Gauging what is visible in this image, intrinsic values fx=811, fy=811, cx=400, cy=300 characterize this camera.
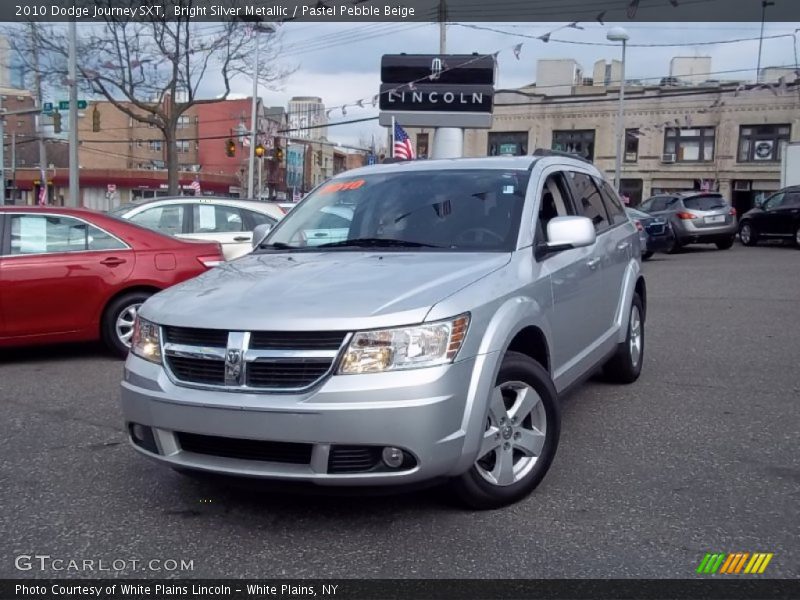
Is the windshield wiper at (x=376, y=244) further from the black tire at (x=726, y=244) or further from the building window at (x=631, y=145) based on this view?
the building window at (x=631, y=145)

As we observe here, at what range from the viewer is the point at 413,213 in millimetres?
4719

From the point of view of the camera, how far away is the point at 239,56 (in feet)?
92.4

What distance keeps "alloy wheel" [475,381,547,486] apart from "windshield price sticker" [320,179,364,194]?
1.91 m

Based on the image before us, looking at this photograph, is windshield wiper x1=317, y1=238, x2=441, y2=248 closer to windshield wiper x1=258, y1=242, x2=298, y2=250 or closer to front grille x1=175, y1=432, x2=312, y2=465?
windshield wiper x1=258, y1=242, x2=298, y2=250

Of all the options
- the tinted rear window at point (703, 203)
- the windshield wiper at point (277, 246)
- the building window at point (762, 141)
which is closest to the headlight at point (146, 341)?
the windshield wiper at point (277, 246)

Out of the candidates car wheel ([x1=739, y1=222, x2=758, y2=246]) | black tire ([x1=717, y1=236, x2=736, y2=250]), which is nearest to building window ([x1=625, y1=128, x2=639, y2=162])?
car wheel ([x1=739, y1=222, x2=758, y2=246])

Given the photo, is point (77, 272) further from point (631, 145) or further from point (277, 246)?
point (631, 145)

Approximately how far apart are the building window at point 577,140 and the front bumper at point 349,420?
41401 mm

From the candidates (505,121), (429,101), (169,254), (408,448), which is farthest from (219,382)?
(505,121)

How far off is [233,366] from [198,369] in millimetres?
223

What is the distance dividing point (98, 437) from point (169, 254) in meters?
3.02

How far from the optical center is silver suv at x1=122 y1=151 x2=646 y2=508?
3.30 m

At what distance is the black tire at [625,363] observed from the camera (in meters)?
6.11

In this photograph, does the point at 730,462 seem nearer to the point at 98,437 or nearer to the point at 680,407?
the point at 680,407
